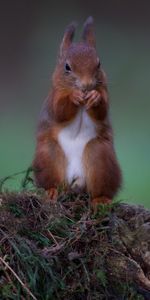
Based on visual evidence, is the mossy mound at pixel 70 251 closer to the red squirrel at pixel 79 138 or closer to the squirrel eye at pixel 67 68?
the red squirrel at pixel 79 138

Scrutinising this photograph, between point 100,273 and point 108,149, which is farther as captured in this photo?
point 108,149

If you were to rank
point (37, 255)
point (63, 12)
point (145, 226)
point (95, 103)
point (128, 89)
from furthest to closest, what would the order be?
point (63, 12)
point (128, 89)
point (95, 103)
point (145, 226)
point (37, 255)

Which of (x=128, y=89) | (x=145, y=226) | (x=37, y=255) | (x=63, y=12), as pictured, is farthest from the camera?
(x=63, y=12)

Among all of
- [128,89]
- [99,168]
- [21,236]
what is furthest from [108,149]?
[128,89]

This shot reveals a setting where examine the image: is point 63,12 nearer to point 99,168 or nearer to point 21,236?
point 99,168

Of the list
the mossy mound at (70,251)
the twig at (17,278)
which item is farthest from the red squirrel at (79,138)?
the twig at (17,278)

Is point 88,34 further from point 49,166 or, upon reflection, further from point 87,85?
point 49,166
